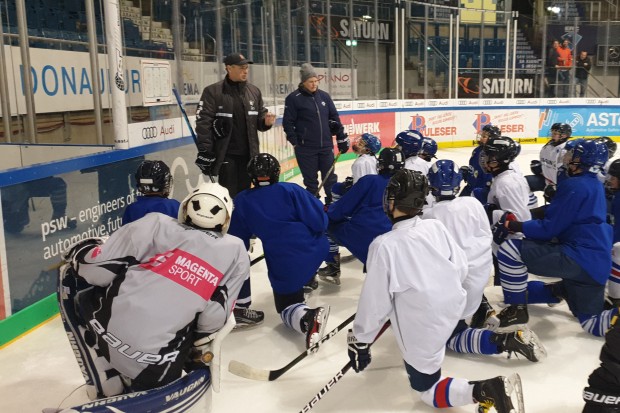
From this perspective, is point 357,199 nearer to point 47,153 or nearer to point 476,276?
point 476,276

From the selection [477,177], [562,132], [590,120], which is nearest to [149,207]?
[477,177]

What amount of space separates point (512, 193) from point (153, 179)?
1.92m

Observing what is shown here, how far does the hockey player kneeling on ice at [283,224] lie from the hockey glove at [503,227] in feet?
3.08

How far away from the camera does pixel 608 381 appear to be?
1.94m

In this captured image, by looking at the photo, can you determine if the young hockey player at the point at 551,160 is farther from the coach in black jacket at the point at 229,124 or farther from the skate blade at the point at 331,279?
the coach in black jacket at the point at 229,124

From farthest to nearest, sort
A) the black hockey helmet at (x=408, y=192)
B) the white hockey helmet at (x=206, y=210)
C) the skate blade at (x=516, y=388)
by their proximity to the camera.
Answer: the black hockey helmet at (x=408, y=192), the skate blade at (x=516, y=388), the white hockey helmet at (x=206, y=210)

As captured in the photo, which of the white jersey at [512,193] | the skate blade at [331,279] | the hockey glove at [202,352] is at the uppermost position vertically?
the white jersey at [512,193]

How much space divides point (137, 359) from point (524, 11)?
16045 millimetres

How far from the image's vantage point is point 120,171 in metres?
4.17

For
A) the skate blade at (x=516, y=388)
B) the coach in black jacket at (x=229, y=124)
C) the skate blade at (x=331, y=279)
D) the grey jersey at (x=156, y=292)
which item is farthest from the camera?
the coach in black jacket at (x=229, y=124)

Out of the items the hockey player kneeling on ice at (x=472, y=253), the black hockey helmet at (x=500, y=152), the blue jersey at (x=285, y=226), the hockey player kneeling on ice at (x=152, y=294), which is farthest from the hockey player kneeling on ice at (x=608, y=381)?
the black hockey helmet at (x=500, y=152)

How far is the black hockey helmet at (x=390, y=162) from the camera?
137 inches

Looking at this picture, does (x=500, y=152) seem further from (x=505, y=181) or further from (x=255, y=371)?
(x=255, y=371)

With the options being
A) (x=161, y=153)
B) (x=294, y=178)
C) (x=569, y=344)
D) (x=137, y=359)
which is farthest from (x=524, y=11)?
(x=137, y=359)
